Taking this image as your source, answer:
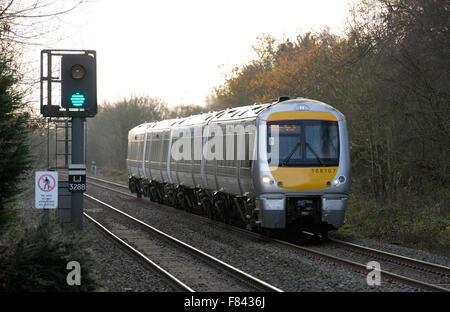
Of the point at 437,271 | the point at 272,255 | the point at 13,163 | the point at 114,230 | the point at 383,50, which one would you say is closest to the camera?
the point at 13,163

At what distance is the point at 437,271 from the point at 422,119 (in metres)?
8.62

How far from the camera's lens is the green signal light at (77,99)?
37.0 ft

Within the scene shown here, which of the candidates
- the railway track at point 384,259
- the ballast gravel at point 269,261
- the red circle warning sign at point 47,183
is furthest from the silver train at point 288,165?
the red circle warning sign at point 47,183

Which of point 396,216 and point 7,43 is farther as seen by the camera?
point 396,216

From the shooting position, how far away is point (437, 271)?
10.9m

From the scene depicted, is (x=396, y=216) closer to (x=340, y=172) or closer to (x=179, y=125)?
(x=340, y=172)

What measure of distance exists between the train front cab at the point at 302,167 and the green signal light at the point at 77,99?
185 inches

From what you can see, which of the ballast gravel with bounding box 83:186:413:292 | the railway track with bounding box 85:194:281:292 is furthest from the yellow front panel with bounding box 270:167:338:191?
the railway track with bounding box 85:194:281:292

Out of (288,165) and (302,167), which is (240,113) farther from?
(302,167)

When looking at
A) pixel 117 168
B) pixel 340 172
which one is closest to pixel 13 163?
pixel 340 172

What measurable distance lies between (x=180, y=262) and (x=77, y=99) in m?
3.45

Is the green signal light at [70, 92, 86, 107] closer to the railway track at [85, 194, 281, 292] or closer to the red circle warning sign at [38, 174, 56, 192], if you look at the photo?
the red circle warning sign at [38, 174, 56, 192]

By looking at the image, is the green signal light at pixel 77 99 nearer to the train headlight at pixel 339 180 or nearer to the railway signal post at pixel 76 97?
the railway signal post at pixel 76 97

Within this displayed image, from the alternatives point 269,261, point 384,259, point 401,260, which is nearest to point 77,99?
point 269,261
